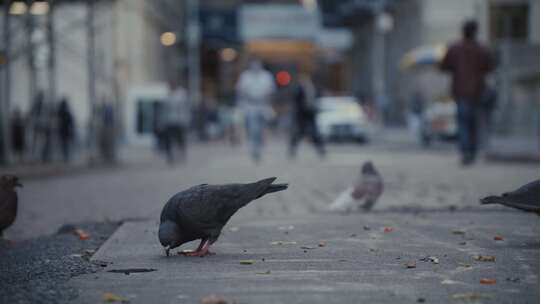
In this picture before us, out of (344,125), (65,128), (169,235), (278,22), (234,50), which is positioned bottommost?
(344,125)

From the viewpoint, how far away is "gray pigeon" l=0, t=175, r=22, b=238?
7.73 meters

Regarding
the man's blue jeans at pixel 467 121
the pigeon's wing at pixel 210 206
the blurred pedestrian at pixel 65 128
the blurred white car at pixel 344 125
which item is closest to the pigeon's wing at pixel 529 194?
the pigeon's wing at pixel 210 206

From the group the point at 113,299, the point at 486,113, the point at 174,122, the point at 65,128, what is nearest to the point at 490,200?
the point at 113,299

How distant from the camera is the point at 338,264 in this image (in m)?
6.12

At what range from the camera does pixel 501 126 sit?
109ft

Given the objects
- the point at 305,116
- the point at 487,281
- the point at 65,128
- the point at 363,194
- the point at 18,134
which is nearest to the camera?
the point at 487,281

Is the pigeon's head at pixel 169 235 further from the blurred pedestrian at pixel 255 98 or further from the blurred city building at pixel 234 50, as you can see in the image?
the blurred pedestrian at pixel 255 98

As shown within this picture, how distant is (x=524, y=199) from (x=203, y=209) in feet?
6.39

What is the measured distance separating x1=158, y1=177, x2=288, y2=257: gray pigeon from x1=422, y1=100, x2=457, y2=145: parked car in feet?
80.6

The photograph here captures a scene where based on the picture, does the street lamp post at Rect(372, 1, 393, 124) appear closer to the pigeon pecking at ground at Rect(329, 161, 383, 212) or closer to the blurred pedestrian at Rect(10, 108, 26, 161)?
the blurred pedestrian at Rect(10, 108, 26, 161)

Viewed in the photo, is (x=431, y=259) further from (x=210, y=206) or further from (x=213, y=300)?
(x=213, y=300)

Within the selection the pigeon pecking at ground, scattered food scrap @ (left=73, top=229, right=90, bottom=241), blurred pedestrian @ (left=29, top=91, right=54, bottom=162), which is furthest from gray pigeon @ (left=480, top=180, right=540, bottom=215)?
blurred pedestrian @ (left=29, top=91, right=54, bottom=162)

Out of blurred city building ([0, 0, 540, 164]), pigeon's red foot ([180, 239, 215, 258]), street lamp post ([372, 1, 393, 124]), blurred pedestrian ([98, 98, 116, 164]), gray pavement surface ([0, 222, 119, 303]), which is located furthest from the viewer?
street lamp post ([372, 1, 393, 124])

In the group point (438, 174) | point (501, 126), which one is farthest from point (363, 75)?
point (438, 174)
